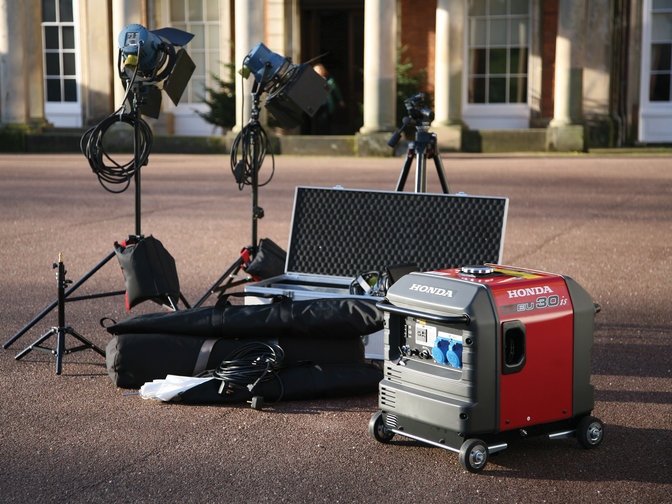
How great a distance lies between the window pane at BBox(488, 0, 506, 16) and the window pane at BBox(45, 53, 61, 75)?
9848 millimetres

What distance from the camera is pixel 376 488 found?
309 centimetres

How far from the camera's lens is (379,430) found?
11.5ft

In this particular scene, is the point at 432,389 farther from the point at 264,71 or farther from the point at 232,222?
the point at 232,222

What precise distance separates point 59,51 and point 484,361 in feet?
67.9

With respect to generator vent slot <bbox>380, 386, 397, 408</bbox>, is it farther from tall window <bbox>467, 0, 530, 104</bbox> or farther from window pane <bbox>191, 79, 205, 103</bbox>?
window pane <bbox>191, 79, 205, 103</bbox>

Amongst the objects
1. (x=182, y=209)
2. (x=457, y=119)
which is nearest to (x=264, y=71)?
(x=182, y=209)

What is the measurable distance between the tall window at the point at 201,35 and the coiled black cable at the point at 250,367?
59.9 ft

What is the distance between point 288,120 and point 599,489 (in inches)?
122

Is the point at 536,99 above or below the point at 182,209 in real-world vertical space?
above

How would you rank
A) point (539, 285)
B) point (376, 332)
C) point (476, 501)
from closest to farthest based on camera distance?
point (476, 501), point (539, 285), point (376, 332)

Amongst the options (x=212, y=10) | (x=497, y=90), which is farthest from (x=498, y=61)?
(x=212, y=10)

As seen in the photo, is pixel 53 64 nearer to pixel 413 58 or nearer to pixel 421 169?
pixel 413 58

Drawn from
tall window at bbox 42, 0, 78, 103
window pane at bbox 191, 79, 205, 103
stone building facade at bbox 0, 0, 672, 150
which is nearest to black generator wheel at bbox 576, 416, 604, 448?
stone building facade at bbox 0, 0, 672, 150

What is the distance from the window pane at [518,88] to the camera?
20.6m
